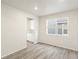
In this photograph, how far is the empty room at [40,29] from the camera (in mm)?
2664

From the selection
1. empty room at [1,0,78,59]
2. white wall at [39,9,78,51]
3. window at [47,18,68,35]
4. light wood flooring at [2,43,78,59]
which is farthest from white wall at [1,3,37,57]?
window at [47,18,68,35]

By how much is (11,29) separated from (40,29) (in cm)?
282

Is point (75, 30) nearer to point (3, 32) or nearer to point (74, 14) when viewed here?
point (74, 14)

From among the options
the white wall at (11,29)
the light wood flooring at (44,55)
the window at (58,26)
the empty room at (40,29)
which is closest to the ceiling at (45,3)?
the empty room at (40,29)

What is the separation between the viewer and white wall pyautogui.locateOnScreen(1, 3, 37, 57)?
2.65 metres

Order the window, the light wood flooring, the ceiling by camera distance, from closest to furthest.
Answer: the ceiling → the light wood flooring → the window

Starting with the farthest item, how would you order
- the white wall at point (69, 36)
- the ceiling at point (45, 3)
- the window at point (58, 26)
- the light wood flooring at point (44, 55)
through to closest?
1. the window at point (58, 26)
2. the white wall at point (69, 36)
3. the light wood flooring at point (44, 55)
4. the ceiling at point (45, 3)

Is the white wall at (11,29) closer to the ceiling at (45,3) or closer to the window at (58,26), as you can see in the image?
the ceiling at (45,3)

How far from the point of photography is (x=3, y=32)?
2641mm

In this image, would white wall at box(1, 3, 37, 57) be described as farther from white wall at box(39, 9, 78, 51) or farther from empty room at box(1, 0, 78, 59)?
white wall at box(39, 9, 78, 51)

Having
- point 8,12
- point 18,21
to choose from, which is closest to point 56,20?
point 18,21

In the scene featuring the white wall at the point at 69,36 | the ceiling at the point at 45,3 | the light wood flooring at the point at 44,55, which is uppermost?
the ceiling at the point at 45,3

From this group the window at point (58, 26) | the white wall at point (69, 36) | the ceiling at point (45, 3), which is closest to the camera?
the ceiling at point (45, 3)

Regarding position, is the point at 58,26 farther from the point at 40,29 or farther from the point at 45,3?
the point at 45,3
